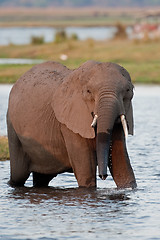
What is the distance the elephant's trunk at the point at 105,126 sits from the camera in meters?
9.02

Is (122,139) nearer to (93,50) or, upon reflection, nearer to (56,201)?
(56,201)

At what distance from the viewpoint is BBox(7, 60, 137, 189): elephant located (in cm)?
923

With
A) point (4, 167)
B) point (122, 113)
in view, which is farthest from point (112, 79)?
point (4, 167)

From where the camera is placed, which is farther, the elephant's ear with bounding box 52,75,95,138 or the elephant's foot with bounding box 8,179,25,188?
the elephant's foot with bounding box 8,179,25,188

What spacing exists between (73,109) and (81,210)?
116cm

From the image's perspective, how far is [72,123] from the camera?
31.9 ft

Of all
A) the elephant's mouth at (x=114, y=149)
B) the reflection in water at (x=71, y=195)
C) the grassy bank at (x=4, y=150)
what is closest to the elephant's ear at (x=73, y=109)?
the elephant's mouth at (x=114, y=149)

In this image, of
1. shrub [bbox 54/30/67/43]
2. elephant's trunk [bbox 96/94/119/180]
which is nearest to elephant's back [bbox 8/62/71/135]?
elephant's trunk [bbox 96/94/119/180]

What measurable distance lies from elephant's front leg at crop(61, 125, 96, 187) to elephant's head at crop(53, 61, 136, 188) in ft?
0.51

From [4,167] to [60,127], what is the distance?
2.86 metres

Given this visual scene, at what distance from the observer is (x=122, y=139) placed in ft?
31.3

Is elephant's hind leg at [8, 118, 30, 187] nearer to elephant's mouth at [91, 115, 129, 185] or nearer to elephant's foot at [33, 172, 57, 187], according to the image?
elephant's foot at [33, 172, 57, 187]

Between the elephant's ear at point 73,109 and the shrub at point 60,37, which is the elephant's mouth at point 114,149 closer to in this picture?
the elephant's ear at point 73,109

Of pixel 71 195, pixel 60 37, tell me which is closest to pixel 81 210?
pixel 71 195
